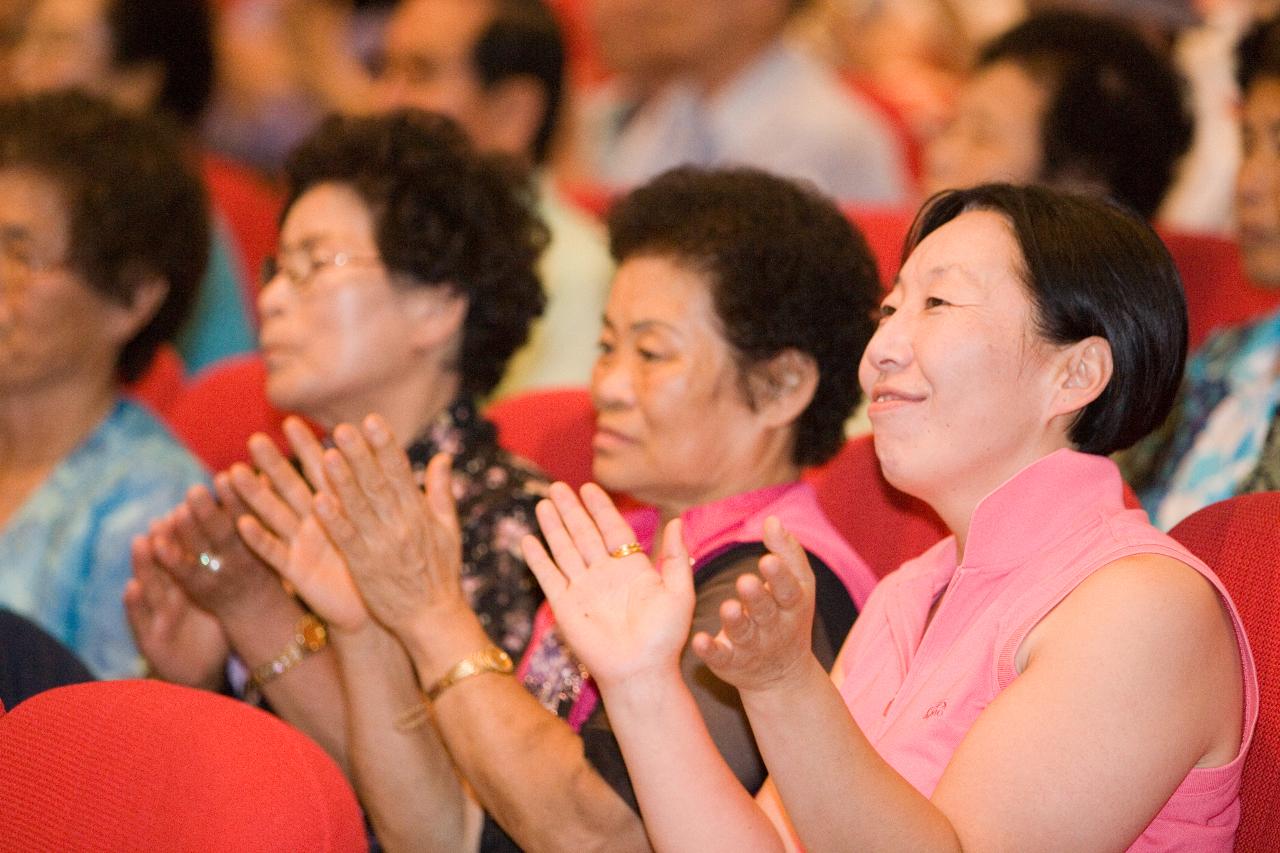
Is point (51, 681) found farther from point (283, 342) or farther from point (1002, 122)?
point (1002, 122)

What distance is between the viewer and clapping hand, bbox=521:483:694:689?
1.41m

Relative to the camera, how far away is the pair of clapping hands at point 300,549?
176cm

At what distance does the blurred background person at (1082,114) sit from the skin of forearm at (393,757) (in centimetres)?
136

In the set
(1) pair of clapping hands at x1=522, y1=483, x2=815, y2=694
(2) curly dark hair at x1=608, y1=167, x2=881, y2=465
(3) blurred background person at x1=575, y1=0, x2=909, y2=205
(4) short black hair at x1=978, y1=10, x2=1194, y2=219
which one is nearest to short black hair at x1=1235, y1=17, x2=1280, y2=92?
(4) short black hair at x1=978, y1=10, x2=1194, y2=219

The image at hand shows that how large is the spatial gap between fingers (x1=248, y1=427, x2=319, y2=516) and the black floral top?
0.22 metres

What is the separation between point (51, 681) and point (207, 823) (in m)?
0.52

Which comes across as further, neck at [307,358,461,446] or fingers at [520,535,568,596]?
neck at [307,358,461,446]

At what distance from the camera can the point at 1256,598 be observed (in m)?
1.51

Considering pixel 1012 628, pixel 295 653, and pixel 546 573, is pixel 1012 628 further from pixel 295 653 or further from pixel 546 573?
pixel 295 653

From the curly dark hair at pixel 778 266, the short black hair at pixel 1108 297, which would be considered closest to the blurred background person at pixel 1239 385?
the curly dark hair at pixel 778 266

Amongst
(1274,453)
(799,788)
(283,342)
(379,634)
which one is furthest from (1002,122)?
(799,788)

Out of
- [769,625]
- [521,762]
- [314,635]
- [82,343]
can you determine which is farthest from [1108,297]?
[82,343]

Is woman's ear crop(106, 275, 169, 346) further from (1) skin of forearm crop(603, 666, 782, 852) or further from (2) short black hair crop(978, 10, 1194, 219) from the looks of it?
(2) short black hair crop(978, 10, 1194, 219)

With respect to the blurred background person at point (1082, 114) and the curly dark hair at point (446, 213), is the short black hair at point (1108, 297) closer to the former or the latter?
the curly dark hair at point (446, 213)
